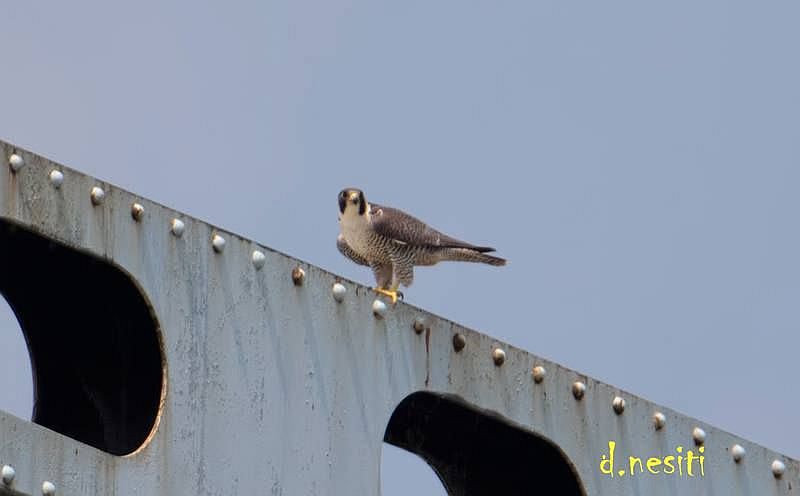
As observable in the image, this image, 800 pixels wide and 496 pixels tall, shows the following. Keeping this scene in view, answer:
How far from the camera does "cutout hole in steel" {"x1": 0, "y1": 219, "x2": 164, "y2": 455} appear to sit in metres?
9.34

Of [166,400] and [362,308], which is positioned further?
[362,308]

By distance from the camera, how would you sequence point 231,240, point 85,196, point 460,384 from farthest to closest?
point 460,384, point 231,240, point 85,196

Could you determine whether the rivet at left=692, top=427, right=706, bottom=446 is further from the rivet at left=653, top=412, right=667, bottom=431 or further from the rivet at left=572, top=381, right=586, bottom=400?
the rivet at left=572, top=381, right=586, bottom=400

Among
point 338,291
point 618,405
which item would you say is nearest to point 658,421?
point 618,405

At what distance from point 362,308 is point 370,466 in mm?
730

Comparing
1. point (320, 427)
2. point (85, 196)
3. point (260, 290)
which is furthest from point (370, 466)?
point (85, 196)

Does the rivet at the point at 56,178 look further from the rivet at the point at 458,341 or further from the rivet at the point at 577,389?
the rivet at the point at 577,389

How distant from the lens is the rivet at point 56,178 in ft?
29.1

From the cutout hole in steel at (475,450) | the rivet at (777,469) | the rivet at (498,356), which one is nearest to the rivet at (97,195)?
the cutout hole in steel at (475,450)

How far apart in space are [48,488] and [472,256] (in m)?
4.27

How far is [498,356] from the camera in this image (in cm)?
1061

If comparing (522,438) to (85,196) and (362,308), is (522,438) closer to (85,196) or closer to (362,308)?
(362,308)

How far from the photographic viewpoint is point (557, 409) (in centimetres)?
1079

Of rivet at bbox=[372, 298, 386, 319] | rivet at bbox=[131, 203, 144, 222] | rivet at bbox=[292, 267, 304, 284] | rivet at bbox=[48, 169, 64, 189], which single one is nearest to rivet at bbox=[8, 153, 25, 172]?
rivet at bbox=[48, 169, 64, 189]
